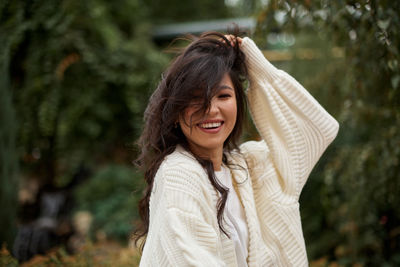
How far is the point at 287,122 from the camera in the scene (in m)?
1.81

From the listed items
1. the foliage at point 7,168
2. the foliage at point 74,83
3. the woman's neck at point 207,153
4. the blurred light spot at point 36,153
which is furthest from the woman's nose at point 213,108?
the blurred light spot at point 36,153

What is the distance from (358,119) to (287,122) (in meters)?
1.78

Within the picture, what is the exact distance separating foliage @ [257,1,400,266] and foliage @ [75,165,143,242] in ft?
6.86

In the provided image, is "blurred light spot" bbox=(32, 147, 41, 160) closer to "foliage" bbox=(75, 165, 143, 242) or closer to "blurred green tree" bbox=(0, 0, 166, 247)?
"blurred green tree" bbox=(0, 0, 166, 247)

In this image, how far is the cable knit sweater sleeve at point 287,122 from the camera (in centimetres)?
178

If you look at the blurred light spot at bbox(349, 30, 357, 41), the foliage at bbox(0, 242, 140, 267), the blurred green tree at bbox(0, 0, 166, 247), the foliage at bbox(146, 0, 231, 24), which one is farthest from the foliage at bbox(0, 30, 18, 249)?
the foliage at bbox(146, 0, 231, 24)

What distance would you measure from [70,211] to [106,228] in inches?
57.7

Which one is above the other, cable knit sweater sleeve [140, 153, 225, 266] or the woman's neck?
the woman's neck

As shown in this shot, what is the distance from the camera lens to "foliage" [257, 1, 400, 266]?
2396 millimetres

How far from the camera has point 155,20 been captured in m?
7.66

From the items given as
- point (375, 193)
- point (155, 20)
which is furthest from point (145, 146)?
point (155, 20)

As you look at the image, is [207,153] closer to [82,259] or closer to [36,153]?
[82,259]

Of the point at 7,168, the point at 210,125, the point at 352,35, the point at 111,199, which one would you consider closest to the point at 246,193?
the point at 210,125

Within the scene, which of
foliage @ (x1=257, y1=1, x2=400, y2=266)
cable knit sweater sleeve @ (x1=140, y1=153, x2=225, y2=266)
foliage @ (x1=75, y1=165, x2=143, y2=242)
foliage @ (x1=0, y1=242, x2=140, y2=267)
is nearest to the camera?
cable knit sweater sleeve @ (x1=140, y1=153, x2=225, y2=266)
